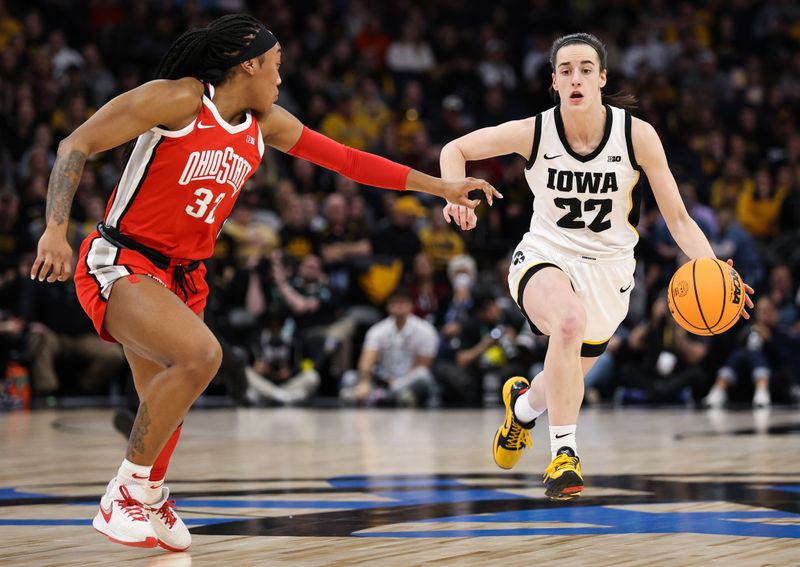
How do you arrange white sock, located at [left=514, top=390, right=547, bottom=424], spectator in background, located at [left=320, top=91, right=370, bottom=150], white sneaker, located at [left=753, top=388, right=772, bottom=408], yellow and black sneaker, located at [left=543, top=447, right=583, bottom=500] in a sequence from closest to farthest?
1. yellow and black sneaker, located at [left=543, top=447, right=583, bottom=500]
2. white sock, located at [left=514, top=390, right=547, bottom=424]
3. white sneaker, located at [left=753, top=388, right=772, bottom=408]
4. spectator in background, located at [left=320, top=91, right=370, bottom=150]

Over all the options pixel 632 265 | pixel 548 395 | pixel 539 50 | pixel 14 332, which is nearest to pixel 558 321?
pixel 548 395

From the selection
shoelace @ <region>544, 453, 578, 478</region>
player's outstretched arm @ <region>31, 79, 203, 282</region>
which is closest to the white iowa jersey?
shoelace @ <region>544, 453, 578, 478</region>

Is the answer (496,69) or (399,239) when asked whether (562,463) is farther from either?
(496,69)

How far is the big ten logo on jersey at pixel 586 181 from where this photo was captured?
5469 mm

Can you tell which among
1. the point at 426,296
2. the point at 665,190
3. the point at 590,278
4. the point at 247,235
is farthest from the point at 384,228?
the point at 665,190

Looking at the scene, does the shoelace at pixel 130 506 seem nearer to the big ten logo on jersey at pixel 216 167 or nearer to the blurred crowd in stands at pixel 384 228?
the big ten logo on jersey at pixel 216 167

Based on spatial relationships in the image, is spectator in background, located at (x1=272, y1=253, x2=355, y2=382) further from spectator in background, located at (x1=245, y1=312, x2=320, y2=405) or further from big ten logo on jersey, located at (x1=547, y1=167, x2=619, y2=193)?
big ten logo on jersey, located at (x1=547, y1=167, x2=619, y2=193)

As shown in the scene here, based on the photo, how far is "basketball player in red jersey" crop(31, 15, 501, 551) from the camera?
4281 mm

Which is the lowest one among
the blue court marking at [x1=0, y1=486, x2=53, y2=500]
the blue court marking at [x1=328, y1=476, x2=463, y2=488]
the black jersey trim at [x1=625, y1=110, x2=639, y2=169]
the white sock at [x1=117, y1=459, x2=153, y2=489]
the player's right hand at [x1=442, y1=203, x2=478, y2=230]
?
the blue court marking at [x1=0, y1=486, x2=53, y2=500]

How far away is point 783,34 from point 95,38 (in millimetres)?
9424

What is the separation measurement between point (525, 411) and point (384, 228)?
7688mm

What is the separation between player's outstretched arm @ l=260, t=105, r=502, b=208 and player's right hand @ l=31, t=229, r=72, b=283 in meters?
1.14

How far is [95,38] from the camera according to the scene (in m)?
15.9

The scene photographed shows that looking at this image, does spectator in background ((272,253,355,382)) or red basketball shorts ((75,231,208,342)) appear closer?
red basketball shorts ((75,231,208,342))
